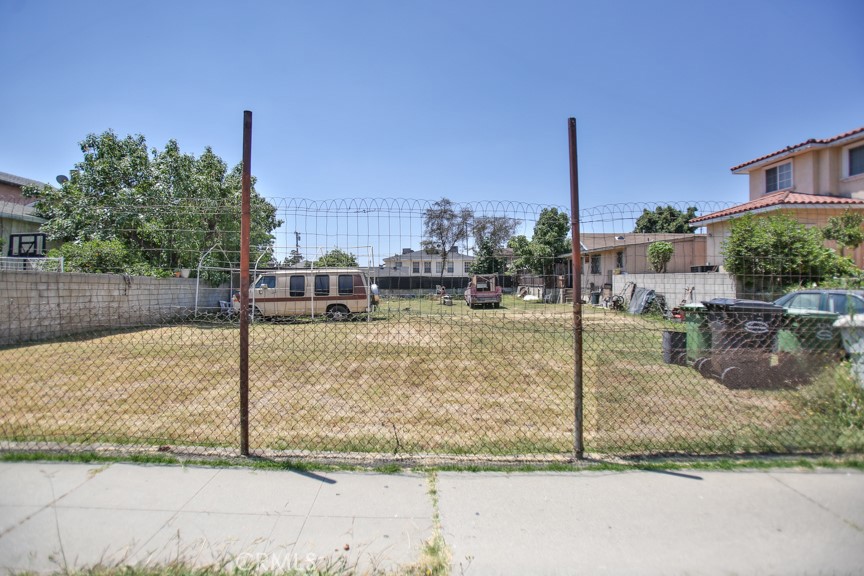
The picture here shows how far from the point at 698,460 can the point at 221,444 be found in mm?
4128

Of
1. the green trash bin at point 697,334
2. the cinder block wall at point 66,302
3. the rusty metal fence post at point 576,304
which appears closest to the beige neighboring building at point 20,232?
the cinder block wall at point 66,302

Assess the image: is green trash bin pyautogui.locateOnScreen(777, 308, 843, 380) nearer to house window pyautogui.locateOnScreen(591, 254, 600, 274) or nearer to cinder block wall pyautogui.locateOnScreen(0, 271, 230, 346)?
cinder block wall pyautogui.locateOnScreen(0, 271, 230, 346)

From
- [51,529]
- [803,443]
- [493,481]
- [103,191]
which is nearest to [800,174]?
[803,443]

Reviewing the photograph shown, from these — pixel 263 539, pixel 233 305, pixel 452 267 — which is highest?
pixel 452 267

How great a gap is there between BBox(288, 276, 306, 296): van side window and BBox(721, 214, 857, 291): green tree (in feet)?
38.8

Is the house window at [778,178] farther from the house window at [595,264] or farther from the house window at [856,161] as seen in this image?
the house window at [595,264]

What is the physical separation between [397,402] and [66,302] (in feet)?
32.4

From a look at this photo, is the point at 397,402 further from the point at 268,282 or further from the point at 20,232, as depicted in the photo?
the point at 20,232

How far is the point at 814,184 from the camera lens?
50.9 feet

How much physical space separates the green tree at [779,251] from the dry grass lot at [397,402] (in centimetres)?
406

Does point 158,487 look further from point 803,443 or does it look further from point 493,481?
point 803,443

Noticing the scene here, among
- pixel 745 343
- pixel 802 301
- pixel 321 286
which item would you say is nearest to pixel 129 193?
pixel 321 286

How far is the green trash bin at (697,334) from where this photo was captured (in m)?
6.90

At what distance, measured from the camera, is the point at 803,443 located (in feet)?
12.9
